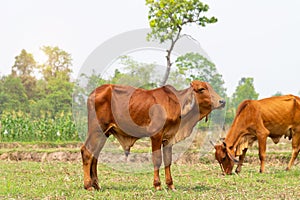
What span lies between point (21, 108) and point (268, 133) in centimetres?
2634

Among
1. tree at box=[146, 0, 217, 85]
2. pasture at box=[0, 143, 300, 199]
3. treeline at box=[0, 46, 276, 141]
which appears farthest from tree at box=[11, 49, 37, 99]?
pasture at box=[0, 143, 300, 199]

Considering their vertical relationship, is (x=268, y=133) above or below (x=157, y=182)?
above

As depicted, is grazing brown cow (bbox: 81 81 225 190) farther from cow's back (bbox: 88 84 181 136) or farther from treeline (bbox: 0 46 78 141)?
treeline (bbox: 0 46 78 141)

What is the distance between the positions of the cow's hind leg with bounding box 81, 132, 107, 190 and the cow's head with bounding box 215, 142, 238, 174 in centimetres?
369

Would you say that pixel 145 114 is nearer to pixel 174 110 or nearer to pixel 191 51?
pixel 174 110

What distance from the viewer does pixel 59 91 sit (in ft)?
111

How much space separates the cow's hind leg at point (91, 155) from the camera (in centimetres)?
774

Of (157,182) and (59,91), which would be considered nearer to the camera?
(157,182)

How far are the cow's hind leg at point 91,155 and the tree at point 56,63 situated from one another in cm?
2918

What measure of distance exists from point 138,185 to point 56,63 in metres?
32.4

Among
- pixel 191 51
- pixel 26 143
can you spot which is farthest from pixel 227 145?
pixel 26 143

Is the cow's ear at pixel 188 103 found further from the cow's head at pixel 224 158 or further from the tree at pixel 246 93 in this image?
the tree at pixel 246 93

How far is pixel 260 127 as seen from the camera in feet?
38.2

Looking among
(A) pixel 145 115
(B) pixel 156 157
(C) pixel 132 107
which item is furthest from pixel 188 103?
(B) pixel 156 157
